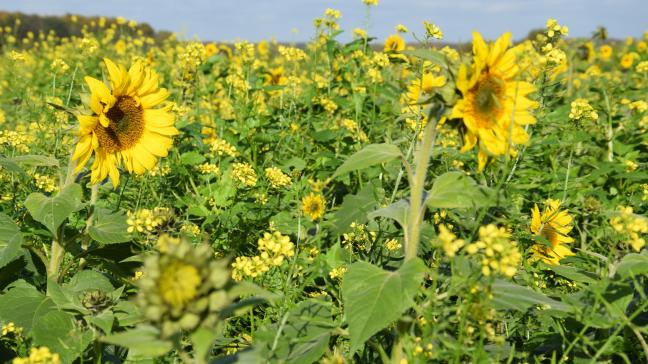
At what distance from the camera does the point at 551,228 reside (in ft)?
9.70

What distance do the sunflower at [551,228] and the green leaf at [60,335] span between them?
1.98 m

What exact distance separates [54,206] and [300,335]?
1.10 meters

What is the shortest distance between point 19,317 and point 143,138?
3.35ft

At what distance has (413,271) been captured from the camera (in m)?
1.77

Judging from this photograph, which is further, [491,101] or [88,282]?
[88,282]

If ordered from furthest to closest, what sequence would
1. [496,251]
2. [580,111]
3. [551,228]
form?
[580,111] → [551,228] → [496,251]

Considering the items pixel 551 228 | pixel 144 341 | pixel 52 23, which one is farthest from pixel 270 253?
pixel 52 23

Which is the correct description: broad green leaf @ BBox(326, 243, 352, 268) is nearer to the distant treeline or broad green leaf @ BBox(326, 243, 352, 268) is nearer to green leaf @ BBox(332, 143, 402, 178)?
green leaf @ BBox(332, 143, 402, 178)

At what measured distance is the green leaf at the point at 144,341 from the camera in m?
1.31

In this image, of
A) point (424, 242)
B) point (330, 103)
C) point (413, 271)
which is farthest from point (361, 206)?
point (330, 103)

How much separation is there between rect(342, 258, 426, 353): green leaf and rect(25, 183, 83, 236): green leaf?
3.81ft

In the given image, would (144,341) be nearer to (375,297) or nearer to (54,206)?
(375,297)

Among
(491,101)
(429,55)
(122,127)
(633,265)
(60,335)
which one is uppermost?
(429,55)

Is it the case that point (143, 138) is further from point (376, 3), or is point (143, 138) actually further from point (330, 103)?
point (376, 3)
